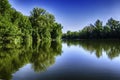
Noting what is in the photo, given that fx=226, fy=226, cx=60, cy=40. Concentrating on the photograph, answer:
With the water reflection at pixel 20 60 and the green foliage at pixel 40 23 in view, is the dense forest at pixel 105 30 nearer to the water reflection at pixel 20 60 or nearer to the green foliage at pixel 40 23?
the green foliage at pixel 40 23

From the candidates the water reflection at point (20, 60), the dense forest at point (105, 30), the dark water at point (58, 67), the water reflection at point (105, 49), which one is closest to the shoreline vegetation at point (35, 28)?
the dense forest at point (105, 30)

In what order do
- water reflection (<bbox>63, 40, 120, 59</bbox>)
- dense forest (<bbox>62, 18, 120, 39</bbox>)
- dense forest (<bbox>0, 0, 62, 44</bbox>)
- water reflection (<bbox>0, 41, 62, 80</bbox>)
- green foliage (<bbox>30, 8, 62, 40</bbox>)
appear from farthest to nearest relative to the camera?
dense forest (<bbox>62, 18, 120, 39</bbox>), green foliage (<bbox>30, 8, 62, 40</bbox>), dense forest (<bbox>0, 0, 62, 44</bbox>), water reflection (<bbox>63, 40, 120, 59</bbox>), water reflection (<bbox>0, 41, 62, 80</bbox>)

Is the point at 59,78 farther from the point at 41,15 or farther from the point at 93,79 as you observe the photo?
the point at 41,15

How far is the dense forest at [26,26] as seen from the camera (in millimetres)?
51466

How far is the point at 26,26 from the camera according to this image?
2842 inches

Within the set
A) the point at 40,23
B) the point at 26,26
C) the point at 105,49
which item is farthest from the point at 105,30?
the point at 105,49

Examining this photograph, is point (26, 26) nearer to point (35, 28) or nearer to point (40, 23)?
point (35, 28)

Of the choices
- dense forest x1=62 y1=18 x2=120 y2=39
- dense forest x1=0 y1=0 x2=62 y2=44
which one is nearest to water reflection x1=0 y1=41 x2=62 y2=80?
dense forest x1=0 y1=0 x2=62 y2=44

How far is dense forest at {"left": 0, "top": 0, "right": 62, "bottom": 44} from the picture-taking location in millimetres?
51466

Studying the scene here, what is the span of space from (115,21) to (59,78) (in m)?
116

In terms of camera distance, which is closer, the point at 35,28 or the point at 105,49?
the point at 105,49

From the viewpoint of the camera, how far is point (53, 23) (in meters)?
100

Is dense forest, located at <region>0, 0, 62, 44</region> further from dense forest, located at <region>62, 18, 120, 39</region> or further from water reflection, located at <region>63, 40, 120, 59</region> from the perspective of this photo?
dense forest, located at <region>62, 18, 120, 39</region>

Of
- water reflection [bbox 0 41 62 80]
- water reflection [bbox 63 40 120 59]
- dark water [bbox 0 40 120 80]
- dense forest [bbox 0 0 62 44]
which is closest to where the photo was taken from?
dark water [bbox 0 40 120 80]
